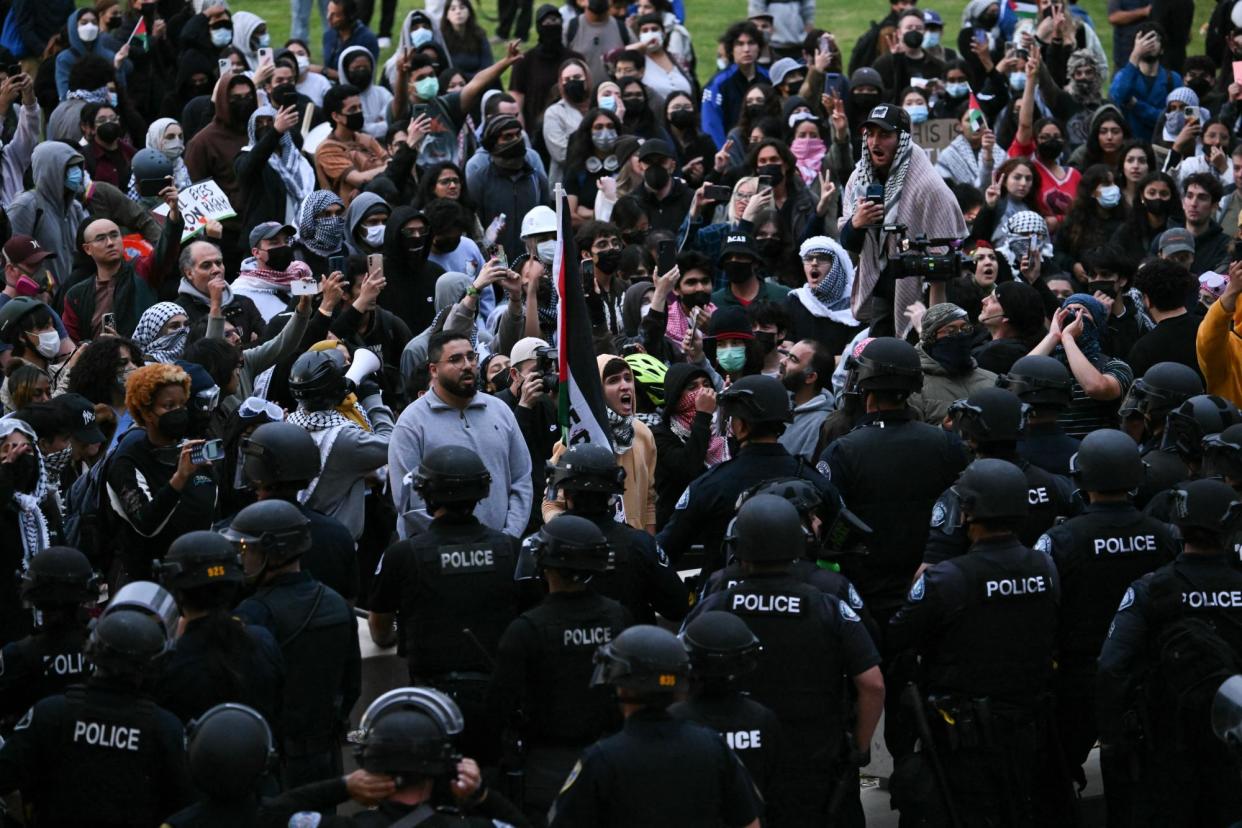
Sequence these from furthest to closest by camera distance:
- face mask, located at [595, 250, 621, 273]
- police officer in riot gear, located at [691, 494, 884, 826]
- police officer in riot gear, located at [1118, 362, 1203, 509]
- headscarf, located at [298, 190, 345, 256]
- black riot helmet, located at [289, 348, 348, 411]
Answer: headscarf, located at [298, 190, 345, 256] → face mask, located at [595, 250, 621, 273] → police officer in riot gear, located at [1118, 362, 1203, 509] → black riot helmet, located at [289, 348, 348, 411] → police officer in riot gear, located at [691, 494, 884, 826]

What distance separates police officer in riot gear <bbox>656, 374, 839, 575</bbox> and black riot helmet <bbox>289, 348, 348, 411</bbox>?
1.67m

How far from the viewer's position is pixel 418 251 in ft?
38.0

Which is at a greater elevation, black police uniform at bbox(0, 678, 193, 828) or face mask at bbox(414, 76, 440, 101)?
face mask at bbox(414, 76, 440, 101)

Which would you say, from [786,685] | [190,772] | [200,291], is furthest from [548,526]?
[200,291]

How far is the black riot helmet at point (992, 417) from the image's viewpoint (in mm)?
8156

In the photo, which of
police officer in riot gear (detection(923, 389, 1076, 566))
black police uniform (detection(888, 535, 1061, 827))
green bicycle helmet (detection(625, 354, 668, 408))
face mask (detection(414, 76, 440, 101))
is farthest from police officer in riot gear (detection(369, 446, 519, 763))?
face mask (detection(414, 76, 440, 101))

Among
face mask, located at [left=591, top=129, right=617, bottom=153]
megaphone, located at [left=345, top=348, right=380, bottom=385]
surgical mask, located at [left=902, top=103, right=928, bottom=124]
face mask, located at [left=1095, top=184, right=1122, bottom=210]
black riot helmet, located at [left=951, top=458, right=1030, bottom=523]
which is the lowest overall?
black riot helmet, located at [left=951, top=458, right=1030, bottom=523]

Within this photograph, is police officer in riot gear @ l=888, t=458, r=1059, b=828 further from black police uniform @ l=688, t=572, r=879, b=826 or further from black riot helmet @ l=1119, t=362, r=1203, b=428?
black riot helmet @ l=1119, t=362, r=1203, b=428

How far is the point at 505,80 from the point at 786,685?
16184mm

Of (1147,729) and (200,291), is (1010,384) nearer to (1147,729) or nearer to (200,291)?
(1147,729)

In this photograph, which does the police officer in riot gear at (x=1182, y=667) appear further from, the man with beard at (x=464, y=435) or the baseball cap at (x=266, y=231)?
the baseball cap at (x=266, y=231)

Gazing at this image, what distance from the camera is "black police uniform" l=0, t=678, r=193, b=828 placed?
6215mm

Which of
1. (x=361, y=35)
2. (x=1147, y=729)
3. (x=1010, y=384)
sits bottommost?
(x=1147, y=729)

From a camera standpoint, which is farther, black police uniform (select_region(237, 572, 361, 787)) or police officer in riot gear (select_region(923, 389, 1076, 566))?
police officer in riot gear (select_region(923, 389, 1076, 566))
